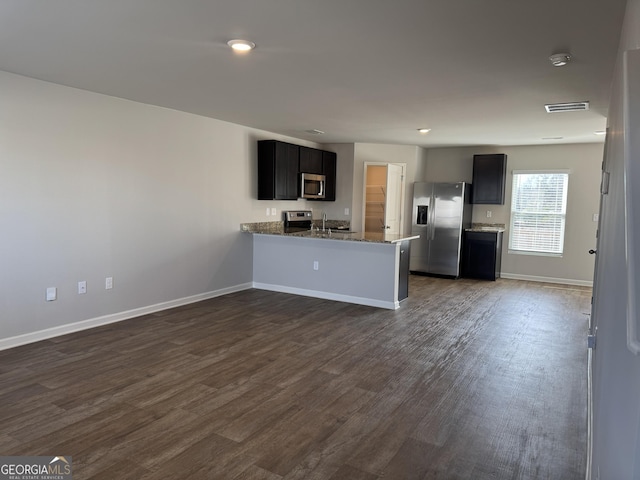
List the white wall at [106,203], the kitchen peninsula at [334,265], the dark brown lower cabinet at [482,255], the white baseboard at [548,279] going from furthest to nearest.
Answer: the dark brown lower cabinet at [482,255] → the white baseboard at [548,279] → the kitchen peninsula at [334,265] → the white wall at [106,203]

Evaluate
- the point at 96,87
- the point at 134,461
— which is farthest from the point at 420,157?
the point at 134,461

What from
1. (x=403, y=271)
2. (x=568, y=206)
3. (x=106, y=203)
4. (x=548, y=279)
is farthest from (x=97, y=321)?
(x=568, y=206)

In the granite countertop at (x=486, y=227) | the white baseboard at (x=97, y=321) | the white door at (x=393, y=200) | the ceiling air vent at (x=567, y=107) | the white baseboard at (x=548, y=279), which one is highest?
the ceiling air vent at (x=567, y=107)

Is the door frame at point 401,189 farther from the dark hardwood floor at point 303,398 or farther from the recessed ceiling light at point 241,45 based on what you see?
the recessed ceiling light at point 241,45

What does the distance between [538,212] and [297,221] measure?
422 cm

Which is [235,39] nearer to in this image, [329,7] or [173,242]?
[329,7]

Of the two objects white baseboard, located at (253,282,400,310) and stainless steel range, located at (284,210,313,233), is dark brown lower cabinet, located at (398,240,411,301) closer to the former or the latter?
white baseboard, located at (253,282,400,310)

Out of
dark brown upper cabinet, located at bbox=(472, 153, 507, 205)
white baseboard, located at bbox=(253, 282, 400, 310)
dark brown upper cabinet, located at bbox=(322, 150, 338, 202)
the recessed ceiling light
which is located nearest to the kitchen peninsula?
white baseboard, located at bbox=(253, 282, 400, 310)

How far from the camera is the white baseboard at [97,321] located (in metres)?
3.89

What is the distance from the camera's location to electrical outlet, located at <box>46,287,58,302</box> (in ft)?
13.4

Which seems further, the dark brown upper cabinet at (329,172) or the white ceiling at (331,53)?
the dark brown upper cabinet at (329,172)

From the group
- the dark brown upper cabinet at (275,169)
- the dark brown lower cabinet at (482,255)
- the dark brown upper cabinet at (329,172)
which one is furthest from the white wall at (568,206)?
the dark brown upper cabinet at (275,169)

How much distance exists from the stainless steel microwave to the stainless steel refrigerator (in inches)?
68.4

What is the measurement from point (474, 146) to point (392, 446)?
6573 millimetres
